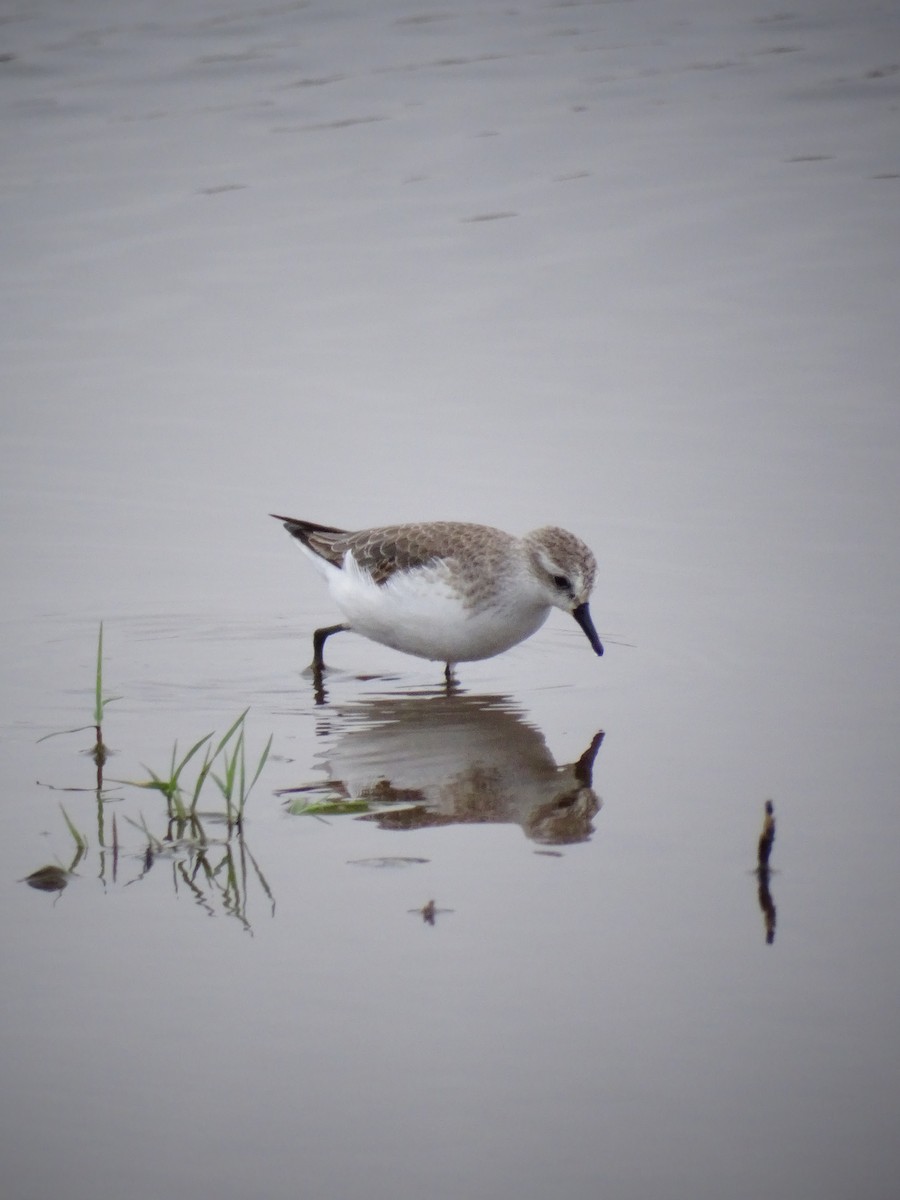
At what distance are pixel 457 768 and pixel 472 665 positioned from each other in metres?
1.92

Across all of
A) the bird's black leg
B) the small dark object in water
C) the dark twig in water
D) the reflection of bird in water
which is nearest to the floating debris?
the reflection of bird in water

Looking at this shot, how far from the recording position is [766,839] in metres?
5.12

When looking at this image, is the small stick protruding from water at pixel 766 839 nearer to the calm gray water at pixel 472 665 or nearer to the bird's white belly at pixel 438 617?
the calm gray water at pixel 472 665

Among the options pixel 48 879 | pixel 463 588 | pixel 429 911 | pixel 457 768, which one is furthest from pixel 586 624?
pixel 48 879

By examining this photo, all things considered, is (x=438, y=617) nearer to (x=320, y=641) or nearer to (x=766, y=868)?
(x=320, y=641)

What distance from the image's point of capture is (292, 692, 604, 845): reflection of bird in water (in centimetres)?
598

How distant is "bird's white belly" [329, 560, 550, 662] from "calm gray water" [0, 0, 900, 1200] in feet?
0.96

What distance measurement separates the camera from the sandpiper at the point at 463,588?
764 centimetres

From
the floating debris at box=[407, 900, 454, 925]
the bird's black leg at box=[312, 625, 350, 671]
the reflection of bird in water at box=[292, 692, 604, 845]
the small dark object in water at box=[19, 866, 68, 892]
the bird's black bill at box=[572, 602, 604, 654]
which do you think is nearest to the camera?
the floating debris at box=[407, 900, 454, 925]

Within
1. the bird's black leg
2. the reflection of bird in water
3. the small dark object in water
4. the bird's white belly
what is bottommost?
the reflection of bird in water

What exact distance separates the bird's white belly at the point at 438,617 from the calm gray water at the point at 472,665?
0.29 meters

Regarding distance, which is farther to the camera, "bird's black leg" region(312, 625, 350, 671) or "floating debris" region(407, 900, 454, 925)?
"bird's black leg" region(312, 625, 350, 671)

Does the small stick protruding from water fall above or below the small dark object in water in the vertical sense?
above

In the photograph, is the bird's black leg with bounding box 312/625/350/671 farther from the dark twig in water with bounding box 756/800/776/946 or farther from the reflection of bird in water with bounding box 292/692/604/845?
the dark twig in water with bounding box 756/800/776/946
